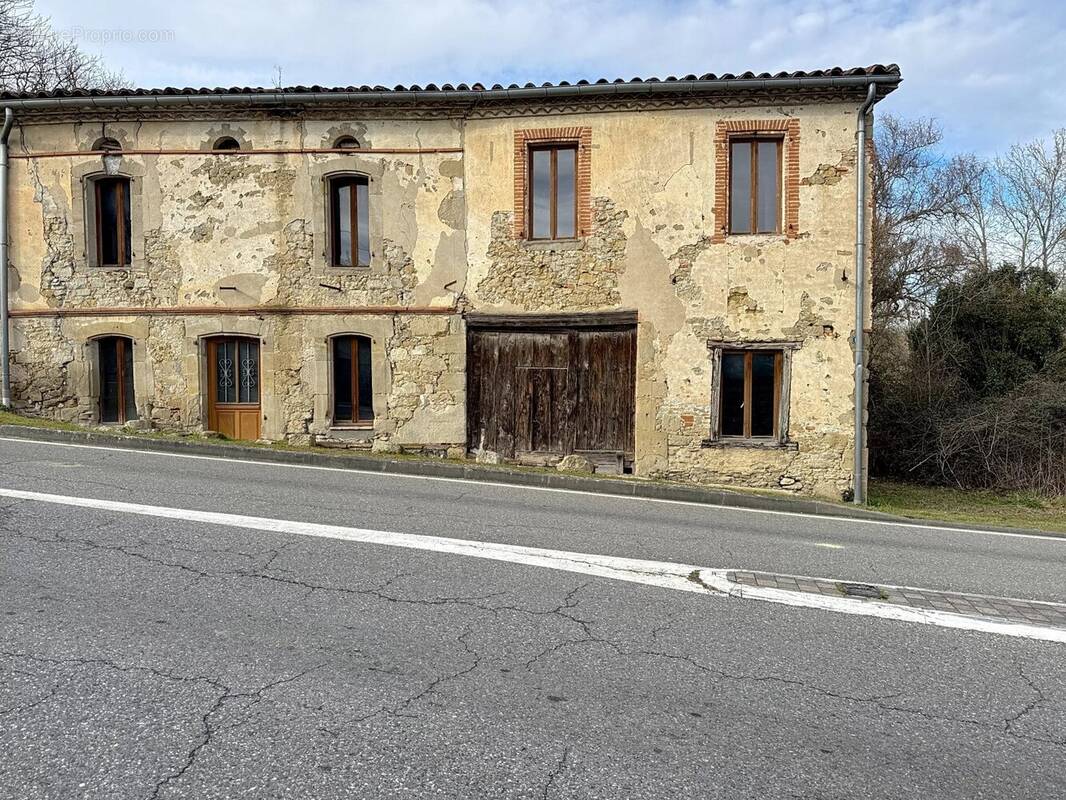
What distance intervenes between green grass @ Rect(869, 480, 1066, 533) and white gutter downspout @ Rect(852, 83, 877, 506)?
63cm

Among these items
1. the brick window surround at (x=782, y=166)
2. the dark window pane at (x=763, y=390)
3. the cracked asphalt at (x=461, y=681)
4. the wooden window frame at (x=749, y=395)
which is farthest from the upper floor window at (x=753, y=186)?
the cracked asphalt at (x=461, y=681)

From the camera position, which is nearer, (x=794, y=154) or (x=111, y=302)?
(x=794, y=154)

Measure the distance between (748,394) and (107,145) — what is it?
502 inches

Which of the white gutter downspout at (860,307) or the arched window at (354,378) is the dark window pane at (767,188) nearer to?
the white gutter downspout at (860,307)

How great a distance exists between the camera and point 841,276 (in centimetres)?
1204

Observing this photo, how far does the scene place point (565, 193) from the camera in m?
12.9

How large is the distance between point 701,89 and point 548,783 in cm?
1168

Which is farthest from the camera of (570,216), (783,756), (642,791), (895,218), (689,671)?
(895,218)

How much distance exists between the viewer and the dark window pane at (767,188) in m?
12.3

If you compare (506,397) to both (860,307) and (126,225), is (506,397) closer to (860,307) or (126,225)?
(860,307)

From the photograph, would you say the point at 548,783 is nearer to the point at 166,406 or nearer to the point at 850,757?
the point at 850,757

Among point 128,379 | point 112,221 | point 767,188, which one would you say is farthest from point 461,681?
point 112,221

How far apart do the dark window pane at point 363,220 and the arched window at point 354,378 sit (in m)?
1.52

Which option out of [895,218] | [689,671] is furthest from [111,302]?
[895,218]
